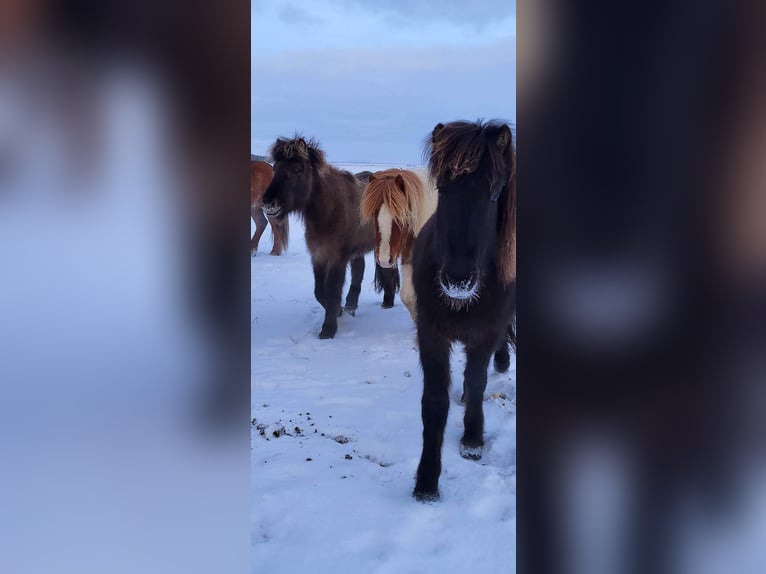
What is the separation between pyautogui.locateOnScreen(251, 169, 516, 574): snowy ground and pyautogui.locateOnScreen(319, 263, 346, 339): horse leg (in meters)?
0.21

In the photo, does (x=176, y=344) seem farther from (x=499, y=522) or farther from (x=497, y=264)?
(x=497, y=264)

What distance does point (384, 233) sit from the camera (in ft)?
13.0

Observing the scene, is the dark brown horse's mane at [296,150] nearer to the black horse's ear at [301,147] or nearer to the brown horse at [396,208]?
the black horse's ear at [301,147]

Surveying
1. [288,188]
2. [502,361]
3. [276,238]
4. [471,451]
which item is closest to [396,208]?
[502,361]

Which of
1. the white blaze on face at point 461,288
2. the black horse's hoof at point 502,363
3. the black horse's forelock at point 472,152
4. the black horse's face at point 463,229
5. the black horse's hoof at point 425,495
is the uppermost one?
the black horse's forelock at point 472,152

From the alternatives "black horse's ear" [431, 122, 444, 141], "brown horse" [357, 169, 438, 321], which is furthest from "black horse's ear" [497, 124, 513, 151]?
"brown horse" [357, 169, 438, 321]

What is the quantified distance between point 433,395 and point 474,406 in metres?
0.46

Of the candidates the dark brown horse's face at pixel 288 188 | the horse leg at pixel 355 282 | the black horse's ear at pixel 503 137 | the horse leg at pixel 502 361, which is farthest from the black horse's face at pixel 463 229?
the horse leg at pixel 355 282

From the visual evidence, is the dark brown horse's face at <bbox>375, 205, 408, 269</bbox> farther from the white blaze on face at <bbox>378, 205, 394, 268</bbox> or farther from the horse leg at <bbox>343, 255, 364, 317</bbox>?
the horse leg at <bbox>343, 255, 364, 317</bbox>

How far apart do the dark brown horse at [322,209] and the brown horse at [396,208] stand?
98cm

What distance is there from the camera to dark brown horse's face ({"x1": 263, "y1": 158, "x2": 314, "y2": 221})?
481 cm

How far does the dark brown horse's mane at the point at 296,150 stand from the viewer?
481cm

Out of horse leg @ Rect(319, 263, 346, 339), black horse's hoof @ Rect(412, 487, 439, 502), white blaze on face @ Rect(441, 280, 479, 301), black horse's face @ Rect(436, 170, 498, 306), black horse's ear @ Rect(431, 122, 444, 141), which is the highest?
black horse's ear @ Rect(431, 122, 444, 141)

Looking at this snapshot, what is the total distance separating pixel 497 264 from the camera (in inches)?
83.6
